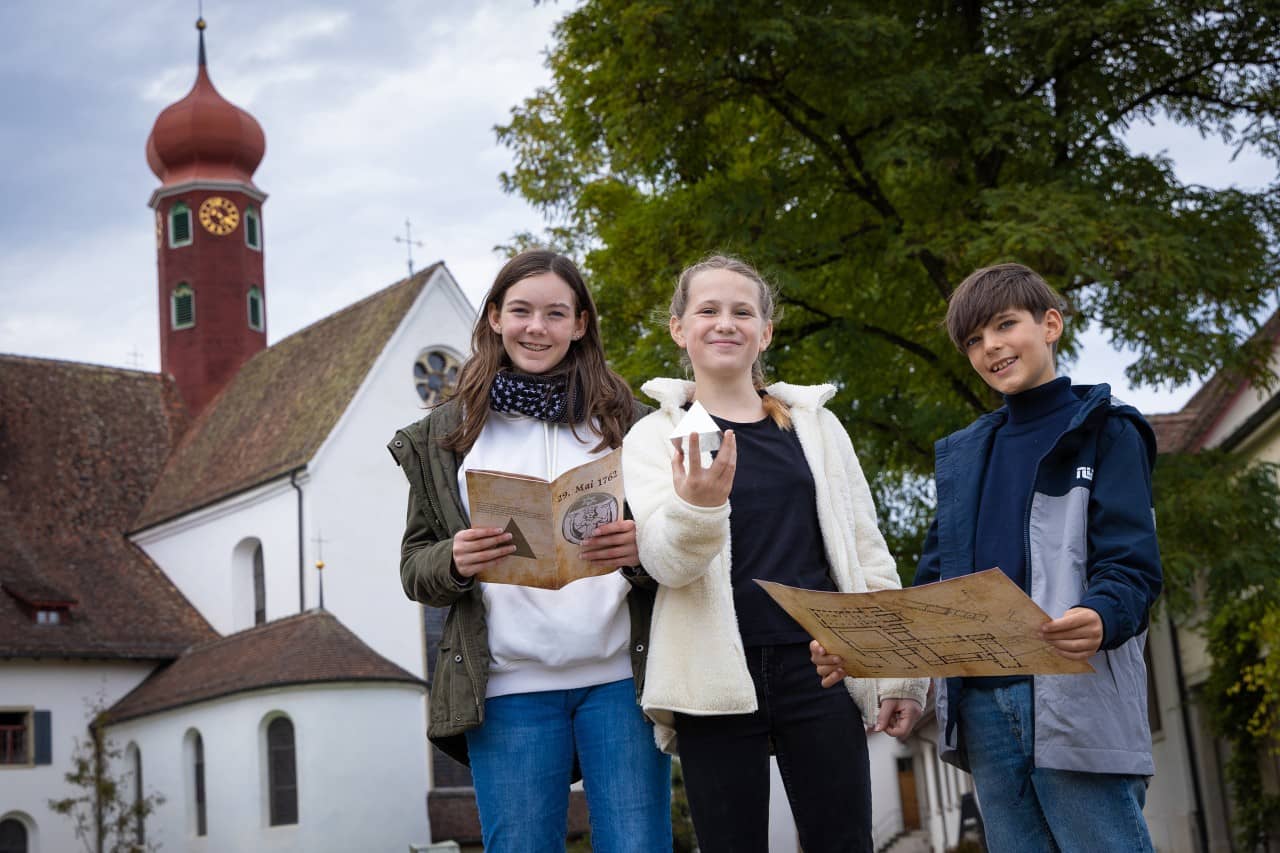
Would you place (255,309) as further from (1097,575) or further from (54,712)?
(1097,575)

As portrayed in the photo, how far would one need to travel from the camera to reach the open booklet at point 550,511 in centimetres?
342

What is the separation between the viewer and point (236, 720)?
2522 centimetres

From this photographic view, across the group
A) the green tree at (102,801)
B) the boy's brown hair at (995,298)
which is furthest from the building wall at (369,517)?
the boy's brown hair at (995,298)

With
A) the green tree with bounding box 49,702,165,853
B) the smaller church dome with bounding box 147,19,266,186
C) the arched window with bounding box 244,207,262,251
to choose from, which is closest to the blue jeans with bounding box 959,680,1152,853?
the green tree with bounding box 49,702,165,853

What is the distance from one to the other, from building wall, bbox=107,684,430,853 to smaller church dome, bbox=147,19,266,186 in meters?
17.6

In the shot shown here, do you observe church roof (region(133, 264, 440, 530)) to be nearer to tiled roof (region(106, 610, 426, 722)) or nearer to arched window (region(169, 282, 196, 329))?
arched window (region(169, 282, 196, 329))

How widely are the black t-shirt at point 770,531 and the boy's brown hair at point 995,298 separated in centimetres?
53

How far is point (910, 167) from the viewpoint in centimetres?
1205

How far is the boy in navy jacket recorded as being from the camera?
3289 mm

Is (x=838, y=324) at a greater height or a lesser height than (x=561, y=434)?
greater

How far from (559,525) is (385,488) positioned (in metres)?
26.2

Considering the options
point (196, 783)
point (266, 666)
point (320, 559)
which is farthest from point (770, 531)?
point (320, 559)

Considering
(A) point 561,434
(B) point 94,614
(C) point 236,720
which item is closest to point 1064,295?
(A) point 561,434

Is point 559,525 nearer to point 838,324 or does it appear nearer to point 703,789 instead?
point 703,789
